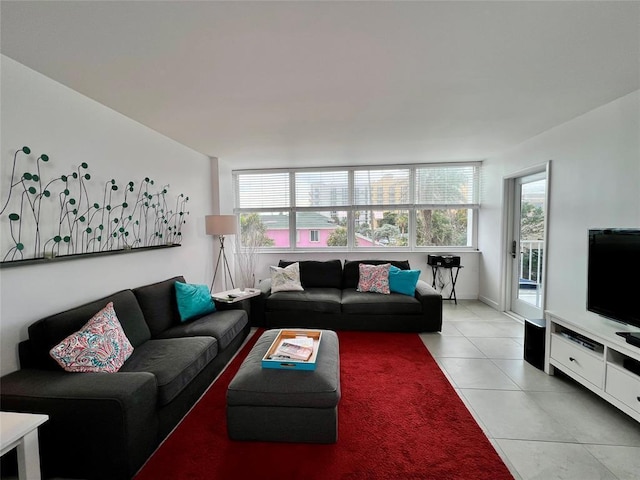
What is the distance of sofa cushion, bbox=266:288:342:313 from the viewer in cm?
363

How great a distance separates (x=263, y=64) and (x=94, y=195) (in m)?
1.82

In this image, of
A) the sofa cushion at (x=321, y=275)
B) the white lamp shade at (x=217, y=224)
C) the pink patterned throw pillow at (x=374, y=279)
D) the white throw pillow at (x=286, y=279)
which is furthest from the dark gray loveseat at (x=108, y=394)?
the pink patterned throw pillow at (x=374, y=279)

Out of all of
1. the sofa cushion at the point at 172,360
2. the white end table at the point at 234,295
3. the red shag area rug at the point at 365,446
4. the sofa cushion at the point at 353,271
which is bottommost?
the red shag area rug at the point at 365,446

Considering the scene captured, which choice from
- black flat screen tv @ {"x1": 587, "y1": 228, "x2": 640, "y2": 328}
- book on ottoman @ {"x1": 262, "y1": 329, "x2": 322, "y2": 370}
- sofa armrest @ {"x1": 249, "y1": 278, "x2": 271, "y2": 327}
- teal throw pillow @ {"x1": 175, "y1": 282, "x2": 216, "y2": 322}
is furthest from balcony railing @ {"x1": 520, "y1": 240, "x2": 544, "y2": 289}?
teal throw pillow @ {"x1": 175, "y1": 282, "x2": 216, "y2": 322}

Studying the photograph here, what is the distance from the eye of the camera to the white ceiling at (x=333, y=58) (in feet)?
4.68

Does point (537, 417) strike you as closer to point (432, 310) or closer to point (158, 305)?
point (432, 310)

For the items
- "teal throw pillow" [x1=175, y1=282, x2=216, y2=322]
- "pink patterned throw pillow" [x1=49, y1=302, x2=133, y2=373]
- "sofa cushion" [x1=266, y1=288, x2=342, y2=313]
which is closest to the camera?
"pink patterned throw pillow" [x1=49, y1=302, x2=133, y2=373]

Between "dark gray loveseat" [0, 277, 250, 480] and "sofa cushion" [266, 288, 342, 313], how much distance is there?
4.30 feet

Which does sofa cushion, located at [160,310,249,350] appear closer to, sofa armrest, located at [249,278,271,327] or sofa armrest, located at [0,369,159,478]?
sofa armrest, located at [249,278,271,327]

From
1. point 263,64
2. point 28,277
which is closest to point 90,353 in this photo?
point 28,277

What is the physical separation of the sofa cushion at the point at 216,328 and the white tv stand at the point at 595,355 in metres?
2.96

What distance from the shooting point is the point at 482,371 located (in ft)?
8.53

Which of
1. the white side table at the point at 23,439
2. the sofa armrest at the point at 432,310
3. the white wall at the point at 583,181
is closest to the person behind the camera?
the white side table at the point at 23,439

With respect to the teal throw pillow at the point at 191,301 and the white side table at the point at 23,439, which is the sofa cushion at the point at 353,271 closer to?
the teal throw pillow at the point at 191,301
